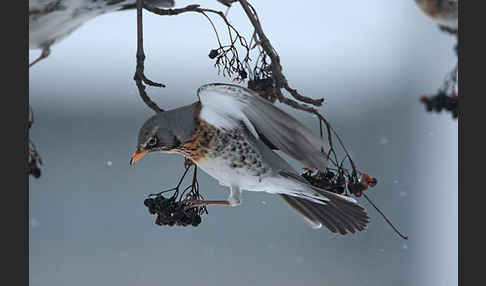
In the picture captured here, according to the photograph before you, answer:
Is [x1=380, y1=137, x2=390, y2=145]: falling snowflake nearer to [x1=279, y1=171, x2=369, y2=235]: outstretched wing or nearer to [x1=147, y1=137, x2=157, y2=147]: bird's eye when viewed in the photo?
[x1=279, y1=171, x2=369, y2=235]: outstretched wing

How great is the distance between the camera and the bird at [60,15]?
36.5 inches

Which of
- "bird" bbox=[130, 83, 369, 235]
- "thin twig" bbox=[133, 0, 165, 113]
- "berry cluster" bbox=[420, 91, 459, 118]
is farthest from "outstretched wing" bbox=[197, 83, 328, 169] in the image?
"berry cluster" bbox=[420, 91, 459, 118]

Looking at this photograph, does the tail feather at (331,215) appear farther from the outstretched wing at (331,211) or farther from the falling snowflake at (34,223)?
the falling snowflake at (34,223)

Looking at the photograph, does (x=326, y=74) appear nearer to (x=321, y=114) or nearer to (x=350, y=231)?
(x=321, y=114)

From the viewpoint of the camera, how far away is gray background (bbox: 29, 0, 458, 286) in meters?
0.94

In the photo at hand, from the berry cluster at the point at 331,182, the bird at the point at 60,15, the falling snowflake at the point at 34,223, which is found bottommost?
the falling snowflake at the point at 34,223

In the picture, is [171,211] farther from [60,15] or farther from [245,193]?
[60,15]

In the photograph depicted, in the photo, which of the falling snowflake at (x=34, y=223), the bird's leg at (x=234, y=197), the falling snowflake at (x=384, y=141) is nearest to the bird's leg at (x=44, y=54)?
the falling snowflake at (x=34, y=223)

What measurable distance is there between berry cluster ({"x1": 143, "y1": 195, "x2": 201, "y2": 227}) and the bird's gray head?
98 millimetres

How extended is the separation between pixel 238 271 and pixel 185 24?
40cm

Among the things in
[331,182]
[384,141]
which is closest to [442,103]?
[384,141]

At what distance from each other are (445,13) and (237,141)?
417 mm

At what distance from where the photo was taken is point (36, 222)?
0.97 meters

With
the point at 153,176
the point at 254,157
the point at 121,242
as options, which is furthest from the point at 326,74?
the point at 121,242
